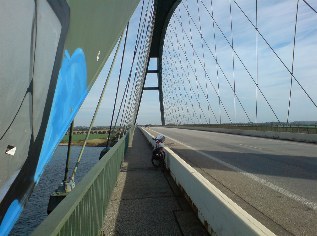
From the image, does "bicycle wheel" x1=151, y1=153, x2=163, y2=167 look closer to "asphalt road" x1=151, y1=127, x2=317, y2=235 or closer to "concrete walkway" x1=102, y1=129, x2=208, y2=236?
"asphalt road" x1=151, y1=127, x2=317, y2=235

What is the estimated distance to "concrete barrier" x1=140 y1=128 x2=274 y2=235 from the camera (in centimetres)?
421

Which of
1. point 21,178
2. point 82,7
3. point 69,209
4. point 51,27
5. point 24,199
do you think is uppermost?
point 82,7

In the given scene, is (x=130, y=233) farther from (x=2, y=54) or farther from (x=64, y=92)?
(x=2, y=54)

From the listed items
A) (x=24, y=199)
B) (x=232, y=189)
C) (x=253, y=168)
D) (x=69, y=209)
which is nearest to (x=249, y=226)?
(x=69, y=209)

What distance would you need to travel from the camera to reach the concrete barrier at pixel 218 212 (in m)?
4.21

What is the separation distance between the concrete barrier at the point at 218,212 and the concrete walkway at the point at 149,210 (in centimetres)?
36

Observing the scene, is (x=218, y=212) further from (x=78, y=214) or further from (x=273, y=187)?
(x=273, y=187)

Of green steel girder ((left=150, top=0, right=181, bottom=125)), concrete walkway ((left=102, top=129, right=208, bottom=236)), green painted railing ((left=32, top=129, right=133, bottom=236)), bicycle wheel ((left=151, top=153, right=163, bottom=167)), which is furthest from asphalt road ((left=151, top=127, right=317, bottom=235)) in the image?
green steel girder ((left=150, top=0, right=181, bottom=125))

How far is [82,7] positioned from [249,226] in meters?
3.05

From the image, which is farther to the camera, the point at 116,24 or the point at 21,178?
the point at 116,24

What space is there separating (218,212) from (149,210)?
2.93 m

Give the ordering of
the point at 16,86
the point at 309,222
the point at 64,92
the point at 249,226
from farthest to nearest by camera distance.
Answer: the point at 309,222, the point at 249,226, the point at 64,92, the point at 16,86

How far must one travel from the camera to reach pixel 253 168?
1155 cm

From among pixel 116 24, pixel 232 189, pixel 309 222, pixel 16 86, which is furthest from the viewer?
pixel 232 189
